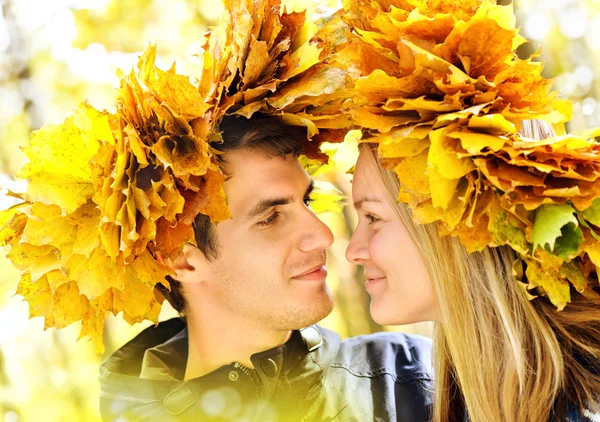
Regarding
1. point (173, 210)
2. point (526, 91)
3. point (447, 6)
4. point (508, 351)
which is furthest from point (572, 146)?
point (173, 210)

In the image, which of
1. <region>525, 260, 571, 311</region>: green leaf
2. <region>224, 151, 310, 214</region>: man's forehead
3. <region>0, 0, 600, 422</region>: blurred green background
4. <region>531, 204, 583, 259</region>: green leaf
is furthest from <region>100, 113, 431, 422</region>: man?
<region>0, 0, 600, 422</region>: blurred green background

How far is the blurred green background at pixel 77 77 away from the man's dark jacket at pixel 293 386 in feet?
5.01

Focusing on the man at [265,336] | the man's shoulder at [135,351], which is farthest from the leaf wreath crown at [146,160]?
the man's shoulder at [135,351]

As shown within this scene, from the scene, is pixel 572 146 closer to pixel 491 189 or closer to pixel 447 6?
pixel 491 189

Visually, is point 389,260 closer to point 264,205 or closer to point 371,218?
point 371,218

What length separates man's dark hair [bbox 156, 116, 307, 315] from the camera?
2.54m

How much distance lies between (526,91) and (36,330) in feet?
16.0

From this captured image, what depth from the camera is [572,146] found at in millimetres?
1854

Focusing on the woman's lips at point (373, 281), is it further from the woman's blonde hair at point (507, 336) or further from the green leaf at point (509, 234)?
the green leaf at point (509, 234)

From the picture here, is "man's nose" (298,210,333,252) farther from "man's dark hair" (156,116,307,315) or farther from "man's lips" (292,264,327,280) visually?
"man's dark hair" (156,116,307,315)

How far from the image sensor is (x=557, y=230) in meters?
1.80

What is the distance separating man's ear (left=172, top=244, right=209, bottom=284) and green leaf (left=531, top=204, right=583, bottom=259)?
1.36 m

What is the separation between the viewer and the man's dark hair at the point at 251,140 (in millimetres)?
2537

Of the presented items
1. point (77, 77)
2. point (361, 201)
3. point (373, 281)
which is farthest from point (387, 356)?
point (77, 77)
